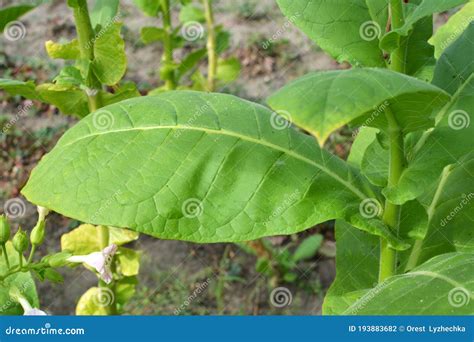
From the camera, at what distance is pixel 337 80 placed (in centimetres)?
115

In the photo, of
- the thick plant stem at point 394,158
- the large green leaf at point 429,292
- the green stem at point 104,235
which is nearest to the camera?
the large green leaf at point 429,292

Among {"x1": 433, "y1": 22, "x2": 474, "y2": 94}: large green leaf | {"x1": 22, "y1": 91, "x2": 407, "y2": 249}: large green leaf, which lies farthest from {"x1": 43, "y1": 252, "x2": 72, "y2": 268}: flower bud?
{"x1": 433, "y1": 22, "x2": 474, "y2": 94}: large green leaf

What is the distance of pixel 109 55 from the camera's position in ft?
6.60

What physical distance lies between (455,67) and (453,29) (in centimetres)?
38

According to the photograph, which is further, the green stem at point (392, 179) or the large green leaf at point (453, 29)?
the large green leaf at point (453, 29)

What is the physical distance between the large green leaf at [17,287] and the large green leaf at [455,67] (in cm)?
101

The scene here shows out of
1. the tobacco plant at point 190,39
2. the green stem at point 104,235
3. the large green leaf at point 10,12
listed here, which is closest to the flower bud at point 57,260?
the green stem at point 104,235

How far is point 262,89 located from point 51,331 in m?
2.64

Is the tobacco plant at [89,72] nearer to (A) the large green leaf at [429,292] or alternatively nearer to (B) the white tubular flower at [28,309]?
(B) the white tubular flower at [28,309]

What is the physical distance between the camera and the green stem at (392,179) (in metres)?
1.54

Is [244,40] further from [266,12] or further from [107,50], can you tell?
[107,50]

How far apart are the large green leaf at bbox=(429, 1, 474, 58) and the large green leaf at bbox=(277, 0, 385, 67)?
1.37ft

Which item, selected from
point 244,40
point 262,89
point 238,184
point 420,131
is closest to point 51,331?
point 238,184

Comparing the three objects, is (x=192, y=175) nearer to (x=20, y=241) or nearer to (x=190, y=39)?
(x=20, y=241)
